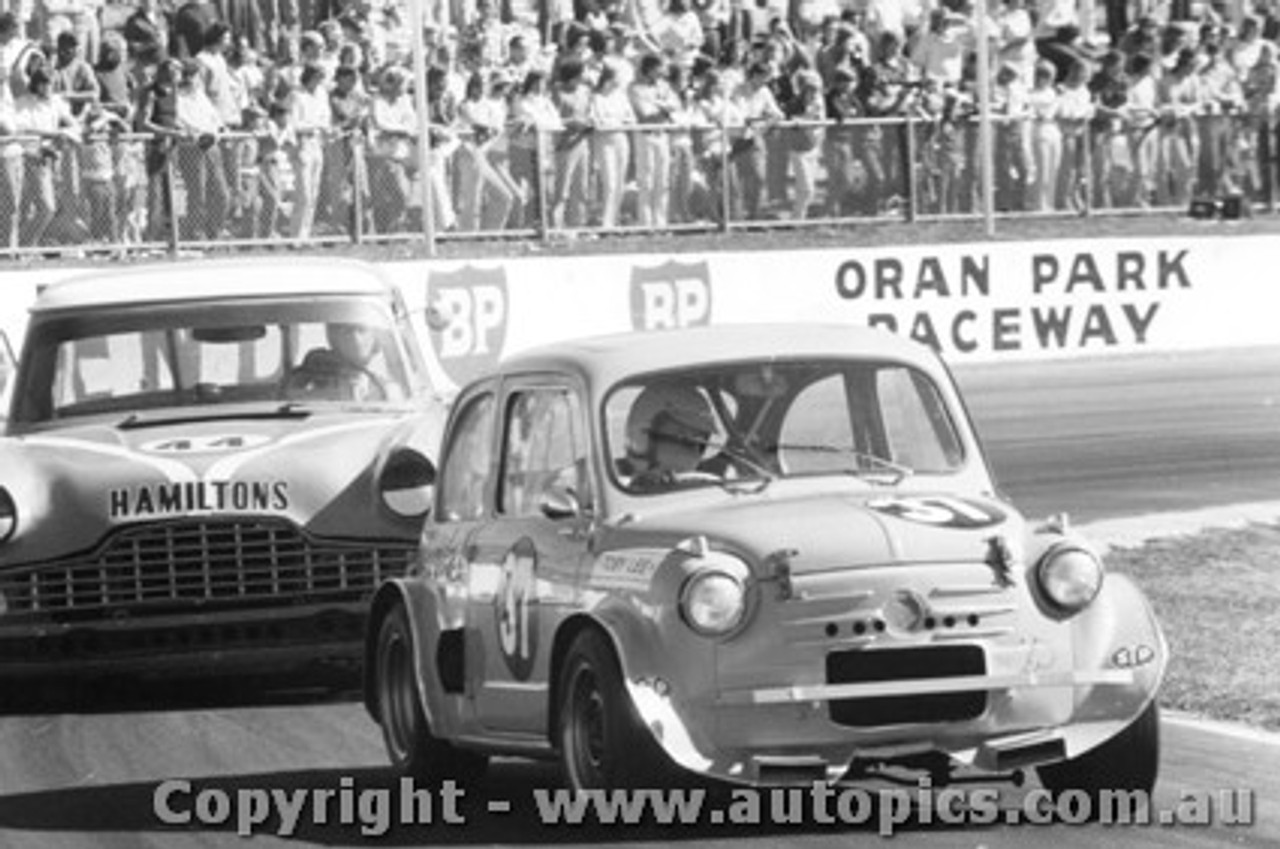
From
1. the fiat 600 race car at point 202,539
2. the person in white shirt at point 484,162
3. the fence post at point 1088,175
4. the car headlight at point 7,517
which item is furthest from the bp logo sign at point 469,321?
the car headlight at point 7,517

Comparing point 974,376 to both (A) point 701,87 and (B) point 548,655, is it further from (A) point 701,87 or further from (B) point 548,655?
(B) point 548,655

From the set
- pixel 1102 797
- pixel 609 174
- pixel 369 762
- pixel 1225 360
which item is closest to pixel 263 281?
pixel 369 762

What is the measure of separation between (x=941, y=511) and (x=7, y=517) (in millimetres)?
4728

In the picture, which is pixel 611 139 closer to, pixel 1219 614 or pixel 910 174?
pixel 910 174

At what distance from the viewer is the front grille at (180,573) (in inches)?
480

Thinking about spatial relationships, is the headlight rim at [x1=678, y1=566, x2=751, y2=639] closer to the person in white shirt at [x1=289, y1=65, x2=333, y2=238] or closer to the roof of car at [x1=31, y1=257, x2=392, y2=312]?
the roof of car at [x1=31, y1=257, x2=392, y2=312]

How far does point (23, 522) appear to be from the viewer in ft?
39.9

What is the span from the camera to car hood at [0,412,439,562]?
1214 cm

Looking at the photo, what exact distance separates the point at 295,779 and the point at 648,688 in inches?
87.5

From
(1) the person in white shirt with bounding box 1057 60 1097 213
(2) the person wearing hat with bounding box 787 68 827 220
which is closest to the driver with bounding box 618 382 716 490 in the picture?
(2) the person wearing hat with bounding box 787 68 827 220

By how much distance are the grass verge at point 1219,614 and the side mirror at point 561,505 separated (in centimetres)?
260

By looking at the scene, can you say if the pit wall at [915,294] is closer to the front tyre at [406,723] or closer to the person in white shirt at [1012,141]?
the person in white shirt at [1012,141]

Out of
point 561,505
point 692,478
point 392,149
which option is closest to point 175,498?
point 561,505

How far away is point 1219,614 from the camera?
1353cm
